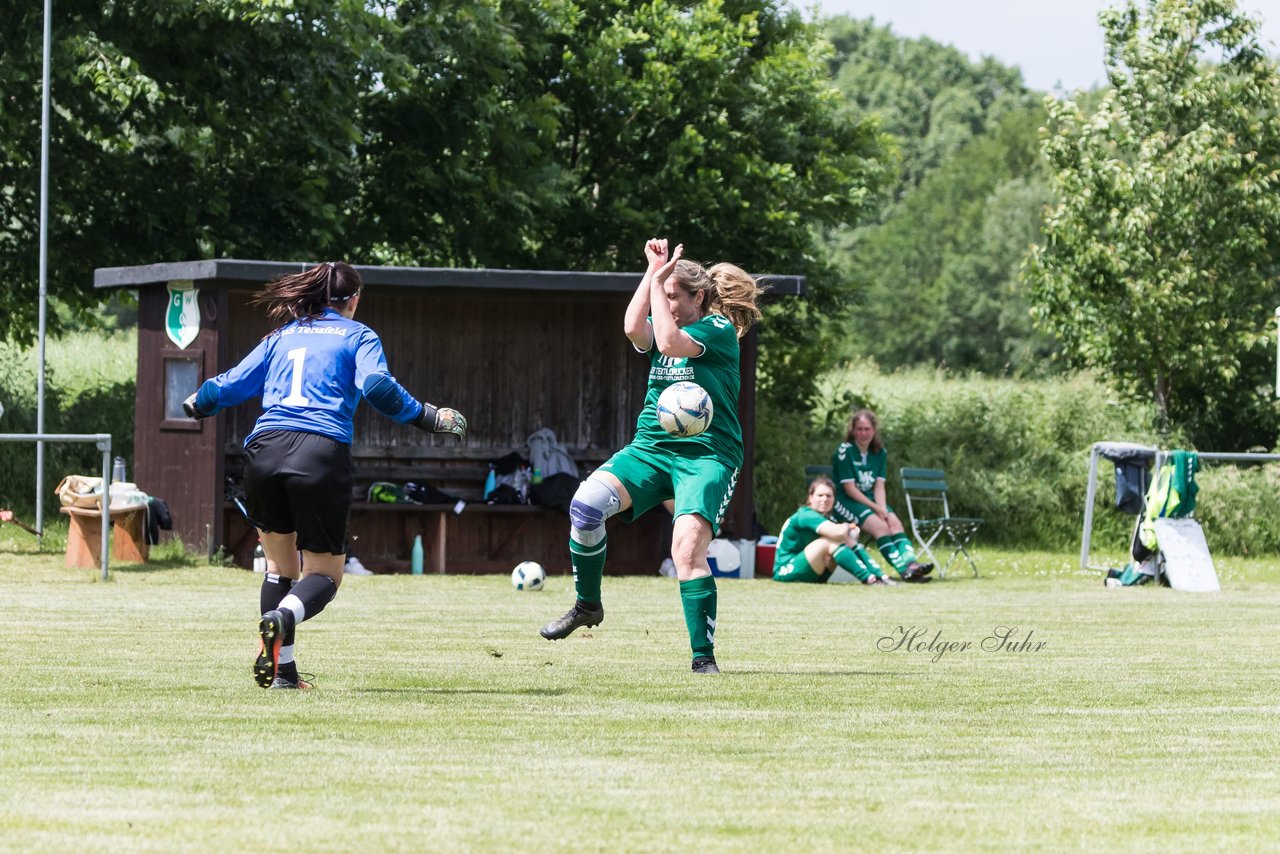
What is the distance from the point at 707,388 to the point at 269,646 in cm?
221

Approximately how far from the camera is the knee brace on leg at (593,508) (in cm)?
841

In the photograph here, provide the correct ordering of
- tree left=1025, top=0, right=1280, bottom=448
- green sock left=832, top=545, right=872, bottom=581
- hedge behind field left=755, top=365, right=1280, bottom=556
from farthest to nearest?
tree left=1025, top=0, right=1280, bottom=448 → hedge behind field left=755, top=365, right=1280, bottom=556 → green sock left=832, top=545, right=872, bottom=581

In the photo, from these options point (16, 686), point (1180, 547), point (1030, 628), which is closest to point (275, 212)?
point (1180, 547)

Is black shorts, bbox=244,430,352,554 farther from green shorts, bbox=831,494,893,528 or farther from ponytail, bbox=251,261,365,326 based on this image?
green shorts, bbox=831,494,893,528

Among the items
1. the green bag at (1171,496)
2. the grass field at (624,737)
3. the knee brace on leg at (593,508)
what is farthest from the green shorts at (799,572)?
the knee brace on leg at (593,508)

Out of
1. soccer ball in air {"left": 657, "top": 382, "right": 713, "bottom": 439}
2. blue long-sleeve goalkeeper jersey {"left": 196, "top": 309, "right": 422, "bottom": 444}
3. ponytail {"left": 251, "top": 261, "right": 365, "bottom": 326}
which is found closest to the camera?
blue long-sleeve goalkeeper jersey {"left": 196, "top": 309, "right": 422, "bottom": 444}

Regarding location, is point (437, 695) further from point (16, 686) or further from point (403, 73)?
point (403, 73)

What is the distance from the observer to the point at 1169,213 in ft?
80.2

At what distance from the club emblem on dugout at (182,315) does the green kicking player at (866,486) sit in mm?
5899

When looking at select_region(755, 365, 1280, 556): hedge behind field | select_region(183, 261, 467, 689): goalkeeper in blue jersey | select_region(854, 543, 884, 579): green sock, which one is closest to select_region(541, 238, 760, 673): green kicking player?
select_region(183, 261, 467, 689): goalkeeper in blue jersey

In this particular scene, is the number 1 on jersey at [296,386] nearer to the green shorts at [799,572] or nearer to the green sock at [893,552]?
the green shorts at [799,572]

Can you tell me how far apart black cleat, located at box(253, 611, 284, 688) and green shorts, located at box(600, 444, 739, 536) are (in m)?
1.67

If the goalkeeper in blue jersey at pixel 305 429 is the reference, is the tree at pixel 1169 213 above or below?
above

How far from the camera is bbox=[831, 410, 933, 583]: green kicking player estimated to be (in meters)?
17.4
